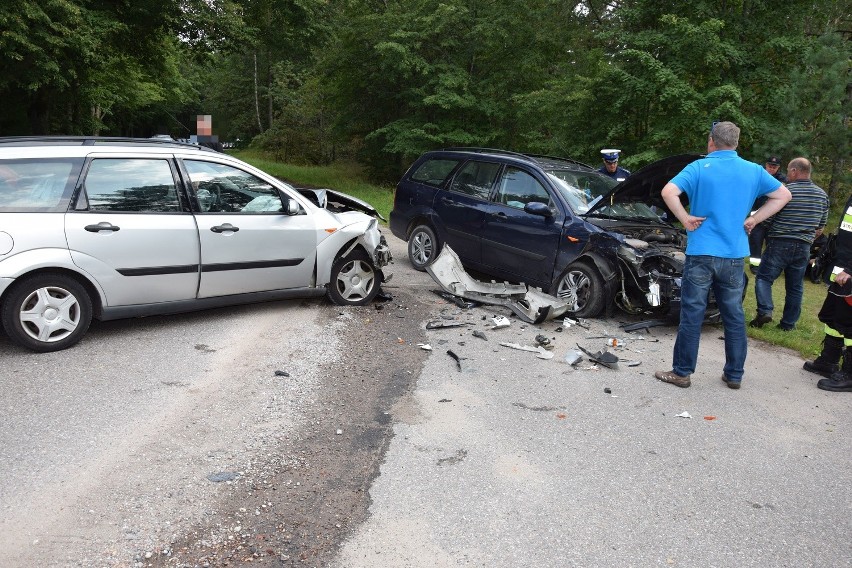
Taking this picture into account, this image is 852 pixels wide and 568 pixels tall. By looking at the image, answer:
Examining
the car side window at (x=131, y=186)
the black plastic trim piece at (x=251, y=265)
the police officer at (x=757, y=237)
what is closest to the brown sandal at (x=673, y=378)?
the police officer at (x=757, y=237)

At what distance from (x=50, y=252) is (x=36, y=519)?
2753mm

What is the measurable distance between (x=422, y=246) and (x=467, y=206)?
1129 millimetres

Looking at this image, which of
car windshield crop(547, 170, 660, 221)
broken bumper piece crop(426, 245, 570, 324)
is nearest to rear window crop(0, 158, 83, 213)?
broken bumper piece crop(426, 245, 570, 324)

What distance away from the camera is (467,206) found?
885cm

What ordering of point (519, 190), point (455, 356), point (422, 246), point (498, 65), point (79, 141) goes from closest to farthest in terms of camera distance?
point (79, 141) → point (455, 356) → point (519, 190) → point (422, 246) → point (498, 65)

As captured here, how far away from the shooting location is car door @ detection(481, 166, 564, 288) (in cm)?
776

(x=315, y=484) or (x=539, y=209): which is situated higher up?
(x=539, y=209)

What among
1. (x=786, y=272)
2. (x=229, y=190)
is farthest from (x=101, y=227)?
(x=786, y=272)

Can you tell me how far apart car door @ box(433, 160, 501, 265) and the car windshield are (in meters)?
0.95

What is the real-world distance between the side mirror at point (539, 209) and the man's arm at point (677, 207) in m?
2.41

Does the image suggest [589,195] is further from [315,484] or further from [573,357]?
[315,484]

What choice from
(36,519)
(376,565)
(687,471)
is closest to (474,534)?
(376,565)

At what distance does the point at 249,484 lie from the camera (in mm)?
3787

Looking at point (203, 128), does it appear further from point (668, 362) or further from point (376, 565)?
point (376, 565)
